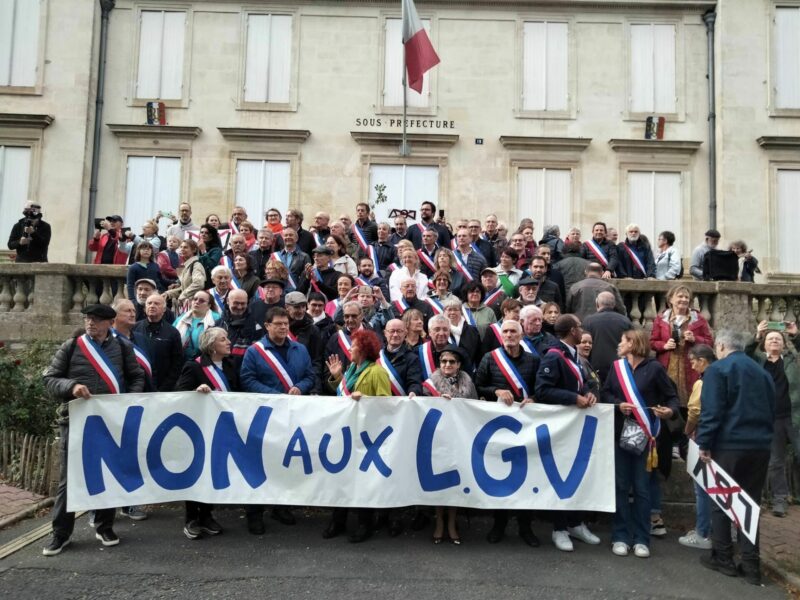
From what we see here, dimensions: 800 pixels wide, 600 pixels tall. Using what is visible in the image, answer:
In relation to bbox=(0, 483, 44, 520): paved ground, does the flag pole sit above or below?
above

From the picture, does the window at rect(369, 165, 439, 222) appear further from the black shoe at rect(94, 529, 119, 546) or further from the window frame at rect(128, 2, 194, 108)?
the black shoe at rect(94, 529, 119, 546)

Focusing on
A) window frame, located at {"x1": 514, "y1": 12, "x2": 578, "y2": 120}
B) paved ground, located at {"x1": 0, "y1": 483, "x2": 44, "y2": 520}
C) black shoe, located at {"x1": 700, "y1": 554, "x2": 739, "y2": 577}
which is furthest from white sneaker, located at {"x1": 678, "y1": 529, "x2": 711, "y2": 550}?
window frame, located at {"x1": 514, "y1": 12, "x2": 578, "y2": 120}

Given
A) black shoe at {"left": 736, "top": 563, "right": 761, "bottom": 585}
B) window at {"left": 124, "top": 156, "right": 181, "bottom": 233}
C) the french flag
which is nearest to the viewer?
black shoe at {"left": 736, "top": 563, "right": 761, "bottom": 585}

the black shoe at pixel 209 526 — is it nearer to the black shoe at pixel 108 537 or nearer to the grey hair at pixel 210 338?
the black shoe at pixel 108 537

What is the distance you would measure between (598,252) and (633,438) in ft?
19.6

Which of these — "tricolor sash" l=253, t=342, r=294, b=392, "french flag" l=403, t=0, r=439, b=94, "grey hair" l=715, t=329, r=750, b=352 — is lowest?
"tricolor sash" l=253, t=342, r=294, b=392

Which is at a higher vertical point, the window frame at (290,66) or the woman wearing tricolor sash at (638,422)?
the window frame at (290,66)

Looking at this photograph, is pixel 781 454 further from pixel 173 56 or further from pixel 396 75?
pixel 173 56

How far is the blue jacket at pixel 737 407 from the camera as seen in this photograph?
18.6 feet

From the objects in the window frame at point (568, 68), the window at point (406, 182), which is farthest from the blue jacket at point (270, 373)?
the window frame at point (568, 68)

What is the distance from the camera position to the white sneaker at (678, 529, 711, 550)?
6363mm

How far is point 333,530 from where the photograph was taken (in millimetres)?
6328

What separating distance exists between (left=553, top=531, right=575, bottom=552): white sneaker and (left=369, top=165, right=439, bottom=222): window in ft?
42.5

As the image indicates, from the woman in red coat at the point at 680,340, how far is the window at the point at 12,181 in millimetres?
16373
